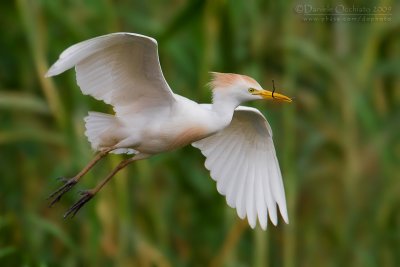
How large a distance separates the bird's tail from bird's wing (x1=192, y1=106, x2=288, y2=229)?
518mm

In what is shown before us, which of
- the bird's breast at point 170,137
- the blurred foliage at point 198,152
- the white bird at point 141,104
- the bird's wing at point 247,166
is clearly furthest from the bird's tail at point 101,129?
the blurred foliage at point 198,152

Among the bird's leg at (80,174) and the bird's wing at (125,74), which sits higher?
the bird's wing at (125,74)

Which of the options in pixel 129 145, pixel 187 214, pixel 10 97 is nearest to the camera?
pixel 129 145

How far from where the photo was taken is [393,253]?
596cm

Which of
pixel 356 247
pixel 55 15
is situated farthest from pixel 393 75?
pixel 55 15

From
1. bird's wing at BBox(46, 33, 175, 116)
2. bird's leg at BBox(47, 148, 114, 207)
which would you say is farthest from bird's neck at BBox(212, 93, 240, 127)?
bird's leg at BBox(47, 148, 114, 207)

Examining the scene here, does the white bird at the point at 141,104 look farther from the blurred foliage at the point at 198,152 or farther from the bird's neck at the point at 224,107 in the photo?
the blurred foliage at the point at 198,152

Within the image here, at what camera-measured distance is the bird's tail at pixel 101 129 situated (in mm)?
4375

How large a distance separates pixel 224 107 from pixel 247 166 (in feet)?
1.88

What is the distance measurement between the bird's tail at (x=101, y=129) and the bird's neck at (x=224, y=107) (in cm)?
36

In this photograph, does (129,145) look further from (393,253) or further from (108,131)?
(393,253)

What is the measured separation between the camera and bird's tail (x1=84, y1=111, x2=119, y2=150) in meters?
4.38

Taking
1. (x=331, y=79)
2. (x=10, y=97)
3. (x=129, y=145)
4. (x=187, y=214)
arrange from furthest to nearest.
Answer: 1. (x=187, y=214)
2. (x=331, y=79)
3. (x=10, y=97)
4. (x=129, y=145)

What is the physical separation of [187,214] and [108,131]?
1965 millimetres
